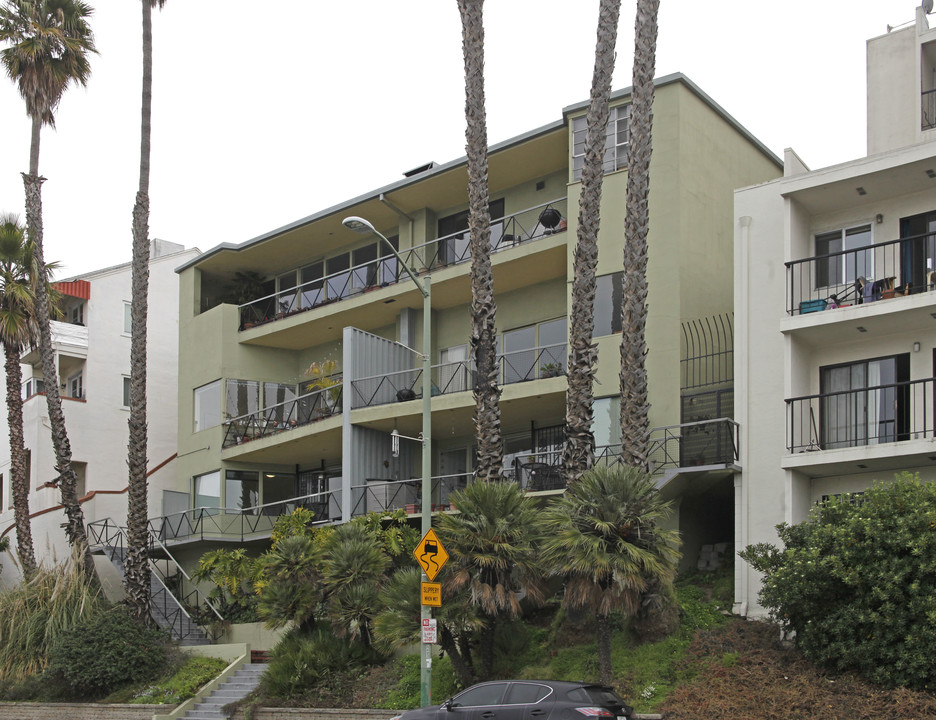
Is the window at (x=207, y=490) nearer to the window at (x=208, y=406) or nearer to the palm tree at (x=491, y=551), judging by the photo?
the window at (x=208, y=406)

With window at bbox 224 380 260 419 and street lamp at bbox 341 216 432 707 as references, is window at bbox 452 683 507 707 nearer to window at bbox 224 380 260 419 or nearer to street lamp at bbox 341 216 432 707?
street lamp at bbox 341 216 432 707

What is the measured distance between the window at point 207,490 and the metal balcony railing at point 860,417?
19669mm

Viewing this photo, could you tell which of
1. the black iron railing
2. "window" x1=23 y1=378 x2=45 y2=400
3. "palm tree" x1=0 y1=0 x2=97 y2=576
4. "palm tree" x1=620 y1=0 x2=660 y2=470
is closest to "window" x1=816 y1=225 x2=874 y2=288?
"palm tree" x1=620 y1=0 x2=660 y2=470

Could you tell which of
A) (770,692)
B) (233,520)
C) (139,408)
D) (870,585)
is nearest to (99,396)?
(233,520)

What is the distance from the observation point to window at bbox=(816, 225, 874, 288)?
22812 mm

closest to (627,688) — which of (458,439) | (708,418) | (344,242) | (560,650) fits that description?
(560,650)

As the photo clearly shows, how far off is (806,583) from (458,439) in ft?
49.4

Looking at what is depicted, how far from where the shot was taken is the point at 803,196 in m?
22.7

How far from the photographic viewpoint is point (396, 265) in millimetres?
32875

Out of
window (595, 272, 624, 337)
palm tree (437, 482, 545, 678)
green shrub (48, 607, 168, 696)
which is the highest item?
window (595, 272, 624, 337)

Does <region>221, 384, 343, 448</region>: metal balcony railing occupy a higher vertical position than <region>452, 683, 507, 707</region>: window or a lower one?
higher

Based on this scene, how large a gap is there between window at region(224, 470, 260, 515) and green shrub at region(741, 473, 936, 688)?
803 inches

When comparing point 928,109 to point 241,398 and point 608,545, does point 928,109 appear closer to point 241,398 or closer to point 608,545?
point 608,545

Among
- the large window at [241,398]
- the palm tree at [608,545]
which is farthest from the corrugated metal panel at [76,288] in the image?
the palm tree at [608,545]
